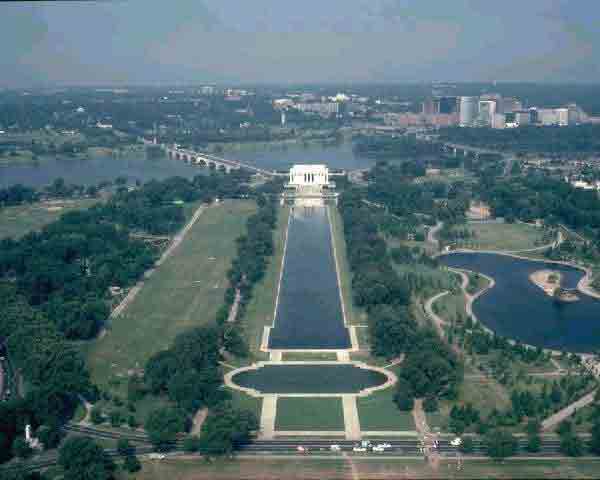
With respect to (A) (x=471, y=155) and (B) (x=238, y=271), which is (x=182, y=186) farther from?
(A) (x=471, y=155)

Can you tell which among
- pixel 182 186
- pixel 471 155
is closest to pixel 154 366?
pixel 182 186

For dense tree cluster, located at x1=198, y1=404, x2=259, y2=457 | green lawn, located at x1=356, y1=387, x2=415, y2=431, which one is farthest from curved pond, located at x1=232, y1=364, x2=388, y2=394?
dense tree cluster, located at x1=198, y1=404, x2=259, y2=457

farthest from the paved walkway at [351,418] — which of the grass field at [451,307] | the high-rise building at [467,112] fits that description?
the high-rise building at [467,112]

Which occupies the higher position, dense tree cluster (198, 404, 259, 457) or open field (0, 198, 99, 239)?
open field (0, 198, 99, 239)

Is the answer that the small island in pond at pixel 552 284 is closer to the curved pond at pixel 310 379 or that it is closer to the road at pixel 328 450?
the curved pond at pixel 310 379

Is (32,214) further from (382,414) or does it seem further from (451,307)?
(382,414)

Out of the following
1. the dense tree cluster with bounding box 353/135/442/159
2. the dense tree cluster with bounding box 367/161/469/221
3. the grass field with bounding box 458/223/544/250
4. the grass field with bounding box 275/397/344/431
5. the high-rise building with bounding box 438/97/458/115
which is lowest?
the grass field with bounding box 275/397/344/431

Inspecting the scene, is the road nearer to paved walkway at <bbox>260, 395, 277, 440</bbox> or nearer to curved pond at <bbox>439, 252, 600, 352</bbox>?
paved walkway at <bbox>260, 395, 277, 440</bbox>
